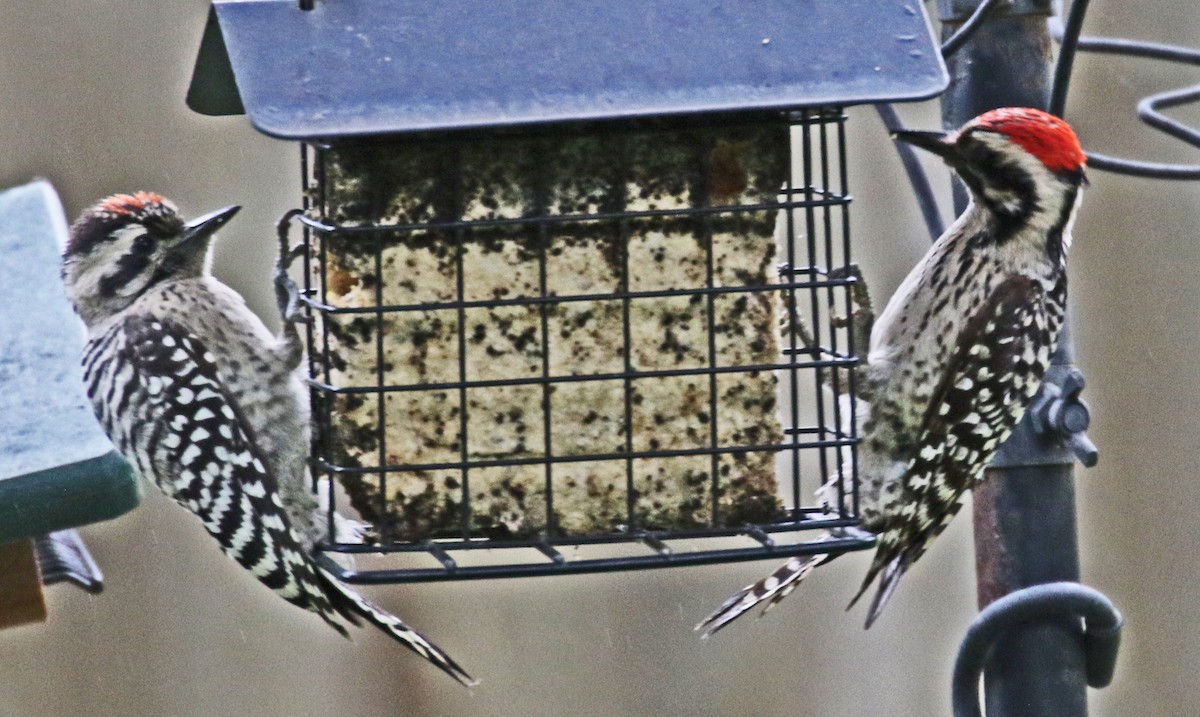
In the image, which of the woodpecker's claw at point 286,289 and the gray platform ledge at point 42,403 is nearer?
the gray platform ledge at point 42,403

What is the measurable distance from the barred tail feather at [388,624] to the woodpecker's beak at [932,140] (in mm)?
1206

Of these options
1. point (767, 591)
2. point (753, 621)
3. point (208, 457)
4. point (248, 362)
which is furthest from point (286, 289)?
point (753, 621)

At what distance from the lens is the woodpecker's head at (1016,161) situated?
258cm

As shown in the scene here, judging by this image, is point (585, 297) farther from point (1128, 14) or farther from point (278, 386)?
point (1128, 14)

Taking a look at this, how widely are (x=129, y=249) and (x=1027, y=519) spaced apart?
1.86 meters

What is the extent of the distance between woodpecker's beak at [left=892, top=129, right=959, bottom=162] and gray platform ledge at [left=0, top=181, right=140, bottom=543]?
1.46 m

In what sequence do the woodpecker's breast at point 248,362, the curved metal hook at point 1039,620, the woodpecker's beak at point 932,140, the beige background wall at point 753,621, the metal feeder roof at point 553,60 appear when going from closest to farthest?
the metal feeder roof at point 553,60 → the curved metal hook at point 1039,620 → the woodpecker's beak at point 932,140 → the woodpecker's breast at point 248,362 → the beige background wall at point 753,621

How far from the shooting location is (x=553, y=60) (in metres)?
2.16

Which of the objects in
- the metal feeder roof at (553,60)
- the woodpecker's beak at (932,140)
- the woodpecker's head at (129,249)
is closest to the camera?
the metal feeder roof at (553,60)

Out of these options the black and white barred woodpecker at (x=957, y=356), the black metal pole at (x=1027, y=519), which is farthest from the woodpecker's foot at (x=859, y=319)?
the black metal pole at (x=1027, y=519)

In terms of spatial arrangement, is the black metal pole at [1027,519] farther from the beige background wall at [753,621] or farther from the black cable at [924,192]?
the beige background wall at [753,621]

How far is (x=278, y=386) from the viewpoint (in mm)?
3033

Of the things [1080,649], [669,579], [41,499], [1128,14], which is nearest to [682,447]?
[1080,649]

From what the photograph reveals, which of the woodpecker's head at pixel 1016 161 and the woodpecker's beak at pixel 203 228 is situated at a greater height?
the woodpecker's head at pixel 1016 161
